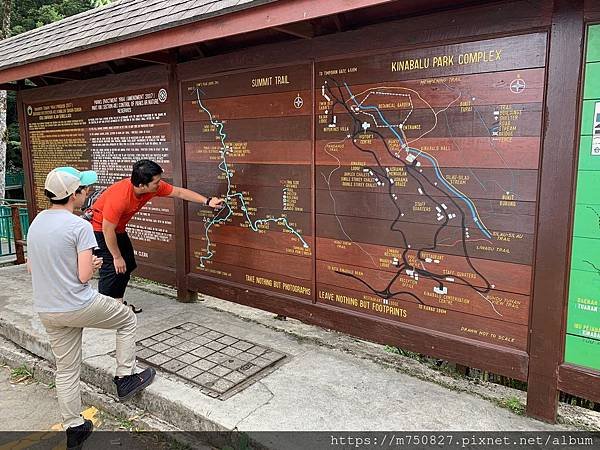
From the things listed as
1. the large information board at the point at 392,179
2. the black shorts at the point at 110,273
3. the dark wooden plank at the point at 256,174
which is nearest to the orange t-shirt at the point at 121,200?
the black shorts at the point at 110,273

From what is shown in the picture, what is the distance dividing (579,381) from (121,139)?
5648mm

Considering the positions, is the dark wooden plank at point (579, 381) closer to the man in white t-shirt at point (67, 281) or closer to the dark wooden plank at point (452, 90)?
the dark wooden plank at point (452, 90)

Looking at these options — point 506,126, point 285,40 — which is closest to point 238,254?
point 285,40

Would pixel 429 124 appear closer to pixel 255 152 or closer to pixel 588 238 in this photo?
pixel 588 238

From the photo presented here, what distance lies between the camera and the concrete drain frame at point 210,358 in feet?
12.0

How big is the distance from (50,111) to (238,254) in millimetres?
4334

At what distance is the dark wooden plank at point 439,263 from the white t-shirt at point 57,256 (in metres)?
2.04

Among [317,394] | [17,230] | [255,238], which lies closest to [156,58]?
[255,238]

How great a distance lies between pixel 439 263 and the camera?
354 centimetres

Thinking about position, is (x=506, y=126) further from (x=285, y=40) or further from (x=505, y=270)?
(x=285, y=40)

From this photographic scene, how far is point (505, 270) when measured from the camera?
10.7 ft

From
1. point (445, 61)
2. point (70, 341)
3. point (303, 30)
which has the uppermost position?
point (303, 30)

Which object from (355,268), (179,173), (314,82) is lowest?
(355,268)

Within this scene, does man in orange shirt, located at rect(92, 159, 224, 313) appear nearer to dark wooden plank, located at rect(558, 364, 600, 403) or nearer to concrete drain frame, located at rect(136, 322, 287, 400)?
concrete drain frame, located at rect(136, 322, 287, 400)
